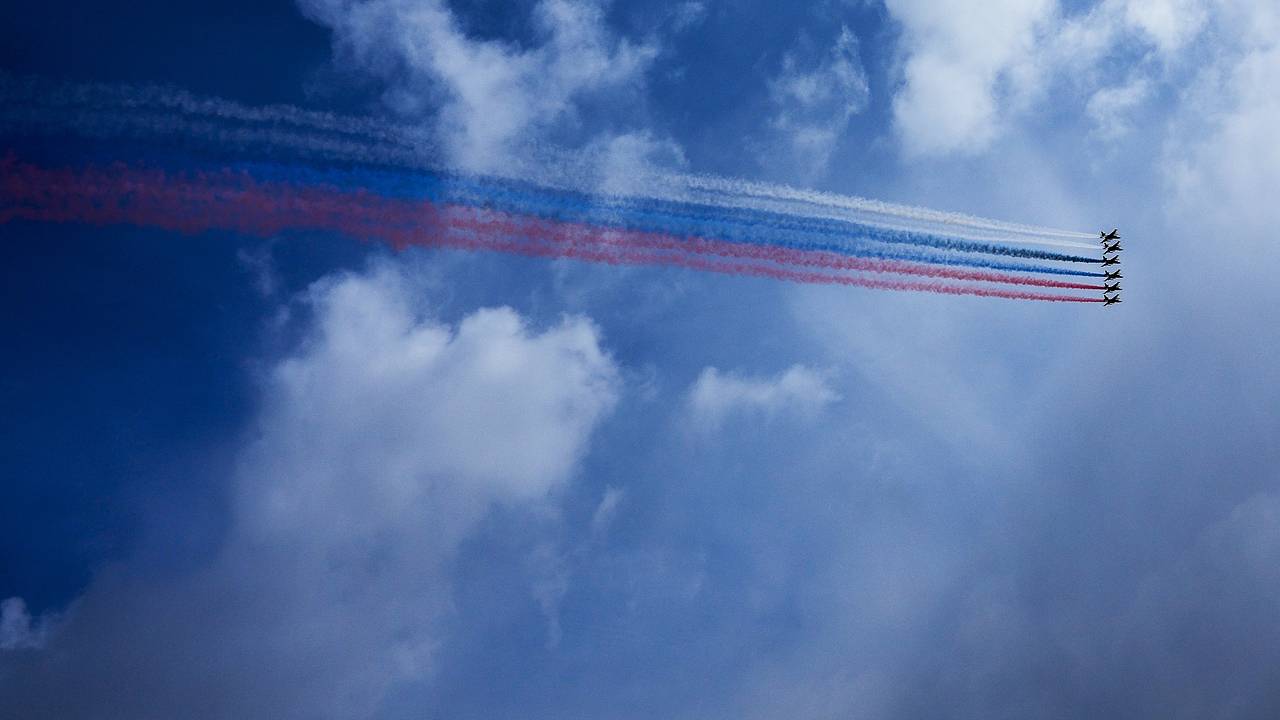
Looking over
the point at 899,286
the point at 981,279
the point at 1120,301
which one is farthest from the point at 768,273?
the point at 1120,301

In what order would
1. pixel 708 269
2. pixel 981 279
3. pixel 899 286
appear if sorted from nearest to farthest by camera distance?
pixel 708 269 → pixel 899 286 → pixel 981 279

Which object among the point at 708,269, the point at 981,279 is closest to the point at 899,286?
the point at 981,279

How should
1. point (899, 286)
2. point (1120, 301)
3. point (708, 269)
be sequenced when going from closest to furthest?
point (708, 269)
point (899, 286)
point (1120, 301)

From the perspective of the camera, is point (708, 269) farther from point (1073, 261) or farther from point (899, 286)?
point (1073, 261)

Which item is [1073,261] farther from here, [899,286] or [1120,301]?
[899,286]

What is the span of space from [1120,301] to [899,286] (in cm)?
1544

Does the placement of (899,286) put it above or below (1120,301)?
below

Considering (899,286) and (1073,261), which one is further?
(1073,261)

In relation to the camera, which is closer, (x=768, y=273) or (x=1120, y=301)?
(x=768, y=273)

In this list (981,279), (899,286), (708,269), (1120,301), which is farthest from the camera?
(1120,301)

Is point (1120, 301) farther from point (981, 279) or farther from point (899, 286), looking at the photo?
point (899, 286)

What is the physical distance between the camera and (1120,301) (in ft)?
133

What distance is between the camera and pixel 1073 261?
38.6 m

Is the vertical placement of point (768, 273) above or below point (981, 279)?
below
